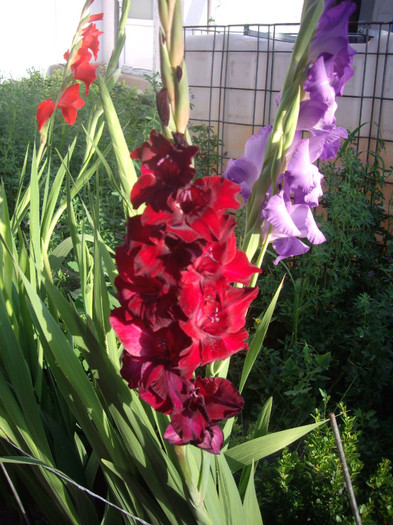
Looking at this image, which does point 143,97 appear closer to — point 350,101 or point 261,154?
point 350,101

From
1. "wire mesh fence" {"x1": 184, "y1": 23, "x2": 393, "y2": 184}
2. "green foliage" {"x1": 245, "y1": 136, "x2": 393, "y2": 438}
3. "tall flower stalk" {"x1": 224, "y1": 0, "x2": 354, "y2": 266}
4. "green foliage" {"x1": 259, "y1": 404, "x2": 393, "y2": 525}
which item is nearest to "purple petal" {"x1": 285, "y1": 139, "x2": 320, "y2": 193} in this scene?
"tall flower stalk" {"x1": 224, "y1": 0, "x2": 354, "y2": 266}

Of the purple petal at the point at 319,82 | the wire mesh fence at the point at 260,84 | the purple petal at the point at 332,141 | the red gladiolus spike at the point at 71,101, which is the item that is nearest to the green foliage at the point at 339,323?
the wire mesh fence at the point at 260,84

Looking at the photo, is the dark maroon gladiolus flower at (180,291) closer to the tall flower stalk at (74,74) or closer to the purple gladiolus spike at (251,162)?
the purple gladiolus spike at (251,162)

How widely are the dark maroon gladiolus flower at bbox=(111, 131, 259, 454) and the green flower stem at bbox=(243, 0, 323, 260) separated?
0.11 meters

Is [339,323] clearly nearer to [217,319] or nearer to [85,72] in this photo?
[85,72]

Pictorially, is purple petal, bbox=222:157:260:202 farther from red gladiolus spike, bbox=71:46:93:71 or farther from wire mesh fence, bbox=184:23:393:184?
wire mesh fence, bbox=184:23:393:184

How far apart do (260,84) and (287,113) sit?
2.98m

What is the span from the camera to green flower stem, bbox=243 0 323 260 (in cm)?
55

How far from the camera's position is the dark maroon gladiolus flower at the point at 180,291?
0.47 metres

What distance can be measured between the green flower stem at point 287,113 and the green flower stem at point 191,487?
0.28 metres

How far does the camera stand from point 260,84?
133 inches

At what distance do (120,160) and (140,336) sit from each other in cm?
19

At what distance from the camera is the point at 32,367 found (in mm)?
1166

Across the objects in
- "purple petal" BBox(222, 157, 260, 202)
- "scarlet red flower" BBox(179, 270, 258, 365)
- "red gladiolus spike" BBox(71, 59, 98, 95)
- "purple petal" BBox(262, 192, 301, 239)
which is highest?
"red gladiolus spike" BBox(71, 59, 98, 95)
